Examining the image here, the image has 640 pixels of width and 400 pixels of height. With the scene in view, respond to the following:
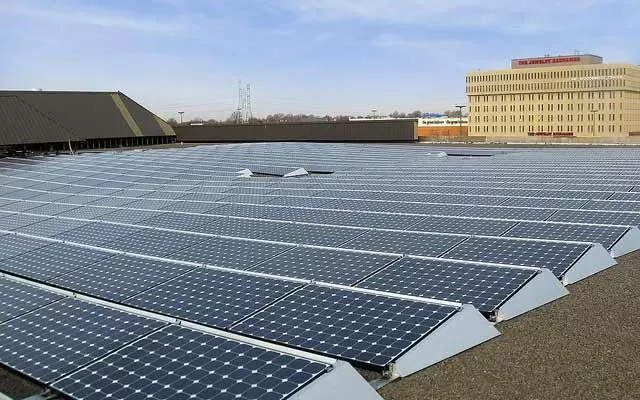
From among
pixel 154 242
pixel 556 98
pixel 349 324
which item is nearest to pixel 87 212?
pixel 154 242

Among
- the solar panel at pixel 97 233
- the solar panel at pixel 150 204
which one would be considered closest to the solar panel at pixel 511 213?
the solar panel at pixel 97 233

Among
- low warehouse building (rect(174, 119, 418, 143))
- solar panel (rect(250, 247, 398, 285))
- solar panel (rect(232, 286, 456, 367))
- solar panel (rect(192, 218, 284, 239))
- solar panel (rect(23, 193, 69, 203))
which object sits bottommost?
solar panel (rect(232, 286, 456, 367))

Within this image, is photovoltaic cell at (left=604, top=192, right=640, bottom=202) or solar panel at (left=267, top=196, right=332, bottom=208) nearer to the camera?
photovoltaic cell at (left=604, top=192, right=640, bottom=202)

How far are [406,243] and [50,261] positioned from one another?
8.70 metres

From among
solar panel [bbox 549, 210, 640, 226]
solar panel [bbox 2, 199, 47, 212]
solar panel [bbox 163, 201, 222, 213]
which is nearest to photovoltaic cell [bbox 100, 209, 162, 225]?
solar panel [bbox 163, 201, 222, 213]

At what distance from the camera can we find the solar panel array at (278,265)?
25.3 ft

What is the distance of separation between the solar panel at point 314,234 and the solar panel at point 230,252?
79 centimetres

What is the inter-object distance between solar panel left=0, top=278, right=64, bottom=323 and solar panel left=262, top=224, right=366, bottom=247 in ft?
19.1

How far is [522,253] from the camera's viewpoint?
1253 centimetres

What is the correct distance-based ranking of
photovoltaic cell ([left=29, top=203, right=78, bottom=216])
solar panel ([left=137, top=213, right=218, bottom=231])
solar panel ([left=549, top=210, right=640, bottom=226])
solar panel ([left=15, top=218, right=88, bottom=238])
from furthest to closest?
photovoltaic cell ([left=29, top=203, right=78, bottom=216]), solar panel ([left=15, top=218, right=88, bottom=238]), solar panel ([left=137, top=213, right=218, bottom=231]), solar panel ([left=549, top=210, right=640, bottom=226])

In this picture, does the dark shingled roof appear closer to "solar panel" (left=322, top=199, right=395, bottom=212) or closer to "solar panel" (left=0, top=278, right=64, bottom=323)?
"solar panel" (left=322, top=199, right=395, bottom=212)

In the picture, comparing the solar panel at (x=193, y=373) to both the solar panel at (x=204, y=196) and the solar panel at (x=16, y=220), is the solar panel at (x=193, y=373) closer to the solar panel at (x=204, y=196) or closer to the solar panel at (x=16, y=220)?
the solar panel at (x=16, y=220)

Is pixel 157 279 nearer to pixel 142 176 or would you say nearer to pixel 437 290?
pixel 437 290

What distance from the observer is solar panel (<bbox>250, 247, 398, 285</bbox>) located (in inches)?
454
